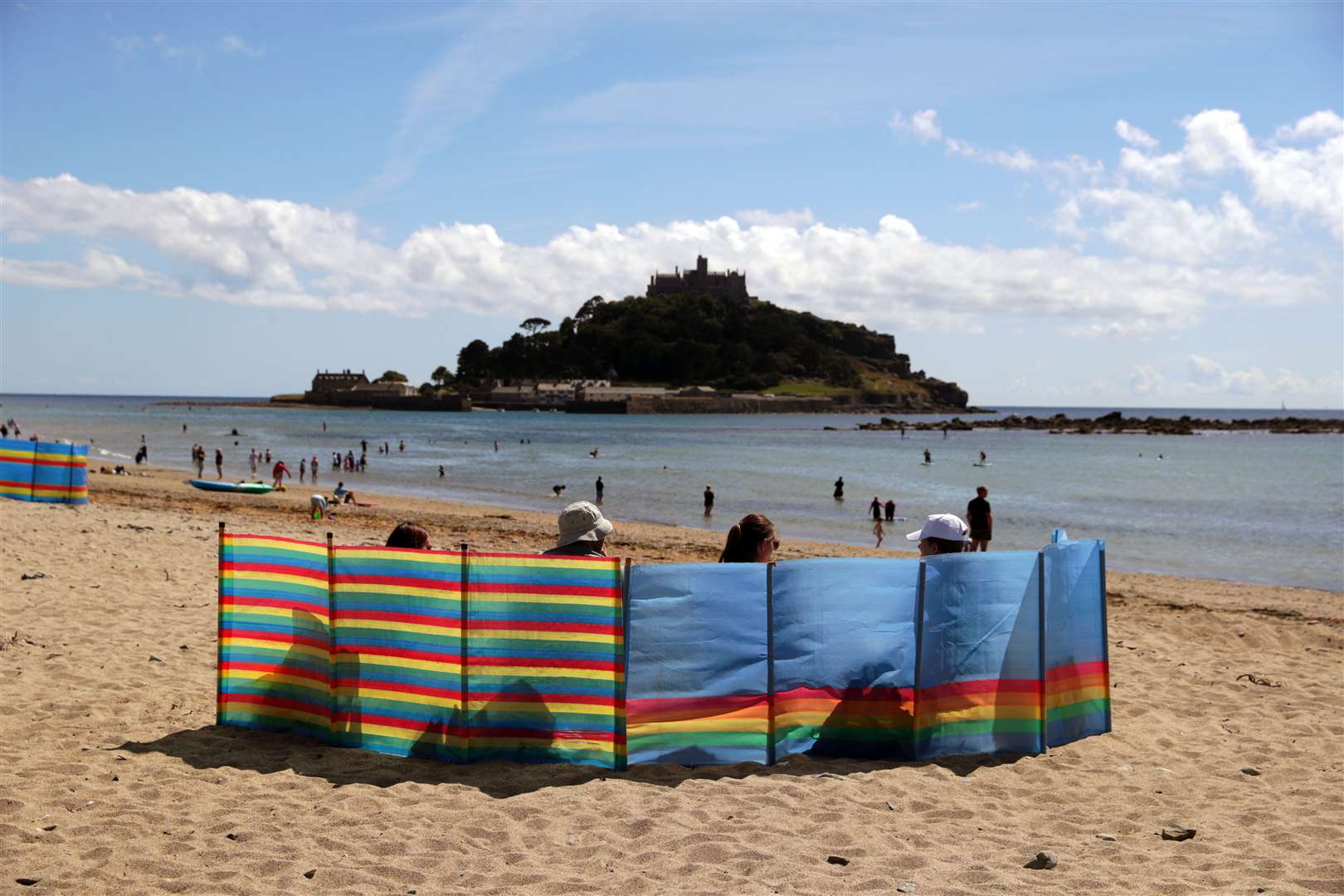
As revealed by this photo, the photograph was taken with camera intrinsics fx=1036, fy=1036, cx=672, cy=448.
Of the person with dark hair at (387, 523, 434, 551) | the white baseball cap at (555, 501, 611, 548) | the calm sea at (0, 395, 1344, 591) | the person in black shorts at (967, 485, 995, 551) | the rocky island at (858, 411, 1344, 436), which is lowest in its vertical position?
the calm sea at (0, 395, 1344, 591)

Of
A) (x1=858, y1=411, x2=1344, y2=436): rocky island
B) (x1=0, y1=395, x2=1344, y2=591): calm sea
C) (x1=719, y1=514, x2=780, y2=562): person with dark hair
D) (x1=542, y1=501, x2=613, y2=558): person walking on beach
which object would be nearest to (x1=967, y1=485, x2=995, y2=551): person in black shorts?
(x1=0, y1=395, x2=1344, y2=591): calm sea

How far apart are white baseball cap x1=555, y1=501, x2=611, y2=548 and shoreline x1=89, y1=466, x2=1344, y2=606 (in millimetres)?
8280

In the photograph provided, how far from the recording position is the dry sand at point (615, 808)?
15.9 ft

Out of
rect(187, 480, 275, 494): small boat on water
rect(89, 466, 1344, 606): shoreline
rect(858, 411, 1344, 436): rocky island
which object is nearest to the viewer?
rect(89, 466, 1344, 606): shoreline

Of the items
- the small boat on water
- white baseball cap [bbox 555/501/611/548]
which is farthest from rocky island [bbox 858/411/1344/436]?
white baseball cap [bbox 555/501/611/548]

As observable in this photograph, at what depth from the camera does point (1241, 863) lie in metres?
5.24

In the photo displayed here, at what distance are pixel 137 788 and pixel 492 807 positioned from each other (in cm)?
200

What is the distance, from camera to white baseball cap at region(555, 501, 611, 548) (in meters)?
6.39

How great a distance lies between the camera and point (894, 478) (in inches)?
2101

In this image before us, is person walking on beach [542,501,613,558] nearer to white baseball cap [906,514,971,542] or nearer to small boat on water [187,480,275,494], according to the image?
white baseball cap [906,514,971,542]

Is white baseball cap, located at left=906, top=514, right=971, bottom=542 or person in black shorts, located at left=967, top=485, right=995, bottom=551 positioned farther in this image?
person in black shorts, located at left=967, top=485, right=995, bottom=551

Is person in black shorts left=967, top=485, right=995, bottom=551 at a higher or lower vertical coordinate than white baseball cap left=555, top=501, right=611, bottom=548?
lower

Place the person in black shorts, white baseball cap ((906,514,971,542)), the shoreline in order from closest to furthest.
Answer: white baseball cap ((906,514,971,542)) < the person in black shorts < the shoreline

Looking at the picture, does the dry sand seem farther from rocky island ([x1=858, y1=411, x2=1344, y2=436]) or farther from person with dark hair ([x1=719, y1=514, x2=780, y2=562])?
rocky island ([x1=858, y1=411, x2=1344, y2=436])
